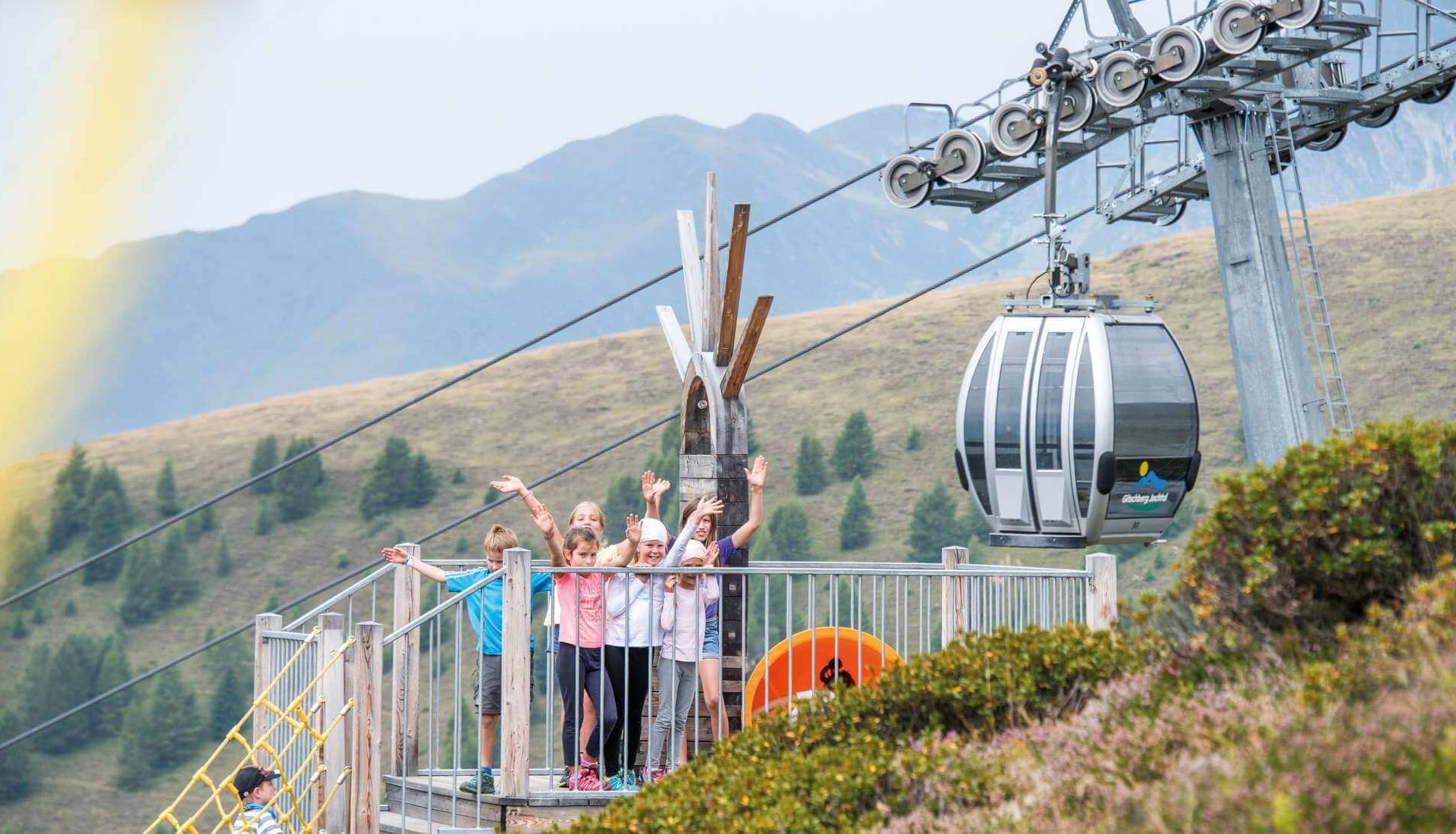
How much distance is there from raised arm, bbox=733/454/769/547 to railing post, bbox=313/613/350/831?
2586mm

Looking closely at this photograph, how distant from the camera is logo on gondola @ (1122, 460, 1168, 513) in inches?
420

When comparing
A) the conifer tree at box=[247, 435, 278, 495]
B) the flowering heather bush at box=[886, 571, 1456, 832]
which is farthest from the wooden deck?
the conifer tree at box=[247, 435, 278, 495]

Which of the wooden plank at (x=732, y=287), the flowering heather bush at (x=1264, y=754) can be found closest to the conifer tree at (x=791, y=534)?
the wooden plank at (x=732, y=287)

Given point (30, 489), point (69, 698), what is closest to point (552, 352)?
point (30, 489)

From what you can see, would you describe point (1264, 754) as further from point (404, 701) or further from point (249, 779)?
point (404, 701)

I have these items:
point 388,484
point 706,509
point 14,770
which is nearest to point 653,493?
point 706,509

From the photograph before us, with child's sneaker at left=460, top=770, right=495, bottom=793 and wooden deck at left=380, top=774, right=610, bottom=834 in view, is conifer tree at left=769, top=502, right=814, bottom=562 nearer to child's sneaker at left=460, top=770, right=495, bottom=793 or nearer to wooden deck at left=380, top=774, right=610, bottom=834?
wooden deck at left=380, top=774, right=610, bottom=834

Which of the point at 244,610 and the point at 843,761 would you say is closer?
the point at 843,761

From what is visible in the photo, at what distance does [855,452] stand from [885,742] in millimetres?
87771

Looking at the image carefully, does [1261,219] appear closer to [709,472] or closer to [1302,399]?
[1302,399]

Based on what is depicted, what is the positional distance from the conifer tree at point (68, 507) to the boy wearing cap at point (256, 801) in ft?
354

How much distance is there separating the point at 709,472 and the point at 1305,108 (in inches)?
238

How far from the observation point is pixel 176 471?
113m

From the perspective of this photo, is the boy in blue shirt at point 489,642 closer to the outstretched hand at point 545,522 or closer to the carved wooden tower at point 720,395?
the outstretched hand at point 545,522
